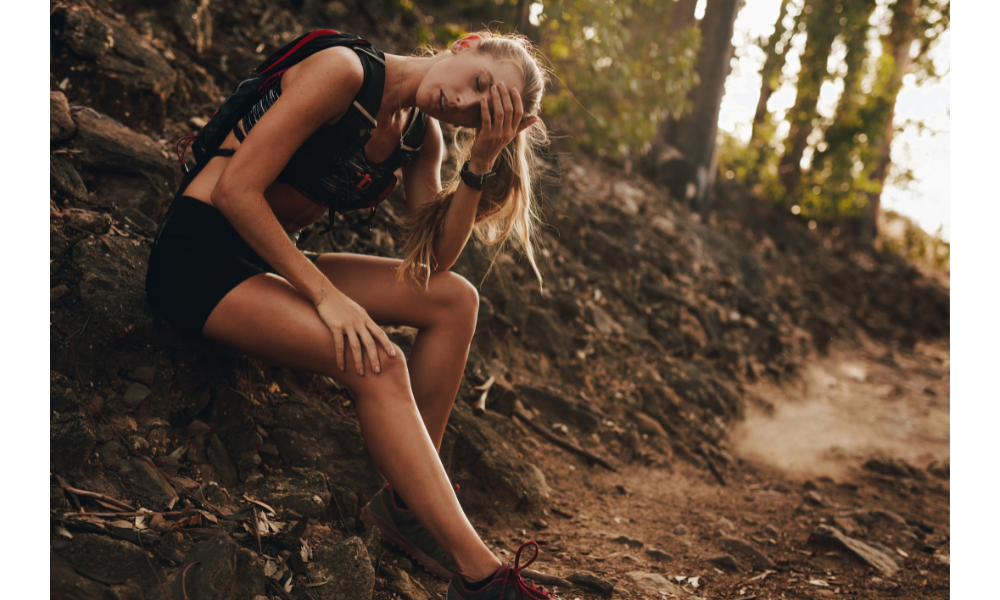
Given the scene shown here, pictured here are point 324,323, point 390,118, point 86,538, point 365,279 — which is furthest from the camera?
point 365,279

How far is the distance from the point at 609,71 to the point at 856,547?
4.21 metres

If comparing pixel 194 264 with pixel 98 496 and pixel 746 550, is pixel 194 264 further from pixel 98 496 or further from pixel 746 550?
pixel 746 550

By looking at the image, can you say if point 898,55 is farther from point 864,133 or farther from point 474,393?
point 474,393

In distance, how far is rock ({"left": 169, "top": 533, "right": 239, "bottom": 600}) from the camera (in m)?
1.52

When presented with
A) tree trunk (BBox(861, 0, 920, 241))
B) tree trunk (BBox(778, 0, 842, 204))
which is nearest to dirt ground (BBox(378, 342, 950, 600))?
tree trunk (BBox(778, 0, 842, 204))

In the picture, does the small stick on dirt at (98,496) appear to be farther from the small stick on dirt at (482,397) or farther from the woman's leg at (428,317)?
the small stick on dirt at (482,397)

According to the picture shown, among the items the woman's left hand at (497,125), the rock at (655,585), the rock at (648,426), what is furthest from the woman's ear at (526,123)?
the rock at (648,426)

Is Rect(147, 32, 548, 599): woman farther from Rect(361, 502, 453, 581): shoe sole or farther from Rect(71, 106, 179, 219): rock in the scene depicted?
Rect(71, 106, 179, 219): rock

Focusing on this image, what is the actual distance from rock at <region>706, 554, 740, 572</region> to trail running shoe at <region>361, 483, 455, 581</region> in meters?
1.17

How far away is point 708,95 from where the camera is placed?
354 inches

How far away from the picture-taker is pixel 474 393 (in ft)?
10.7

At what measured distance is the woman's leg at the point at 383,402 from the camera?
1.75 m
